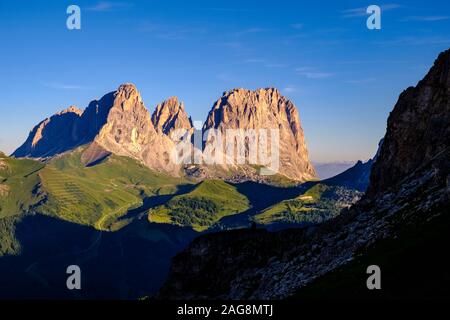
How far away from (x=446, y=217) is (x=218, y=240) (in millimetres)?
61815

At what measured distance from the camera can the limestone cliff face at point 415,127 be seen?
92.5 metres

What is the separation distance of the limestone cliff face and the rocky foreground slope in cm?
22

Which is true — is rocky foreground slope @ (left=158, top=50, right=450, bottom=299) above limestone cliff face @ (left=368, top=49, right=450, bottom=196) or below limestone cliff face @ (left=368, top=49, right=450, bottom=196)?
below

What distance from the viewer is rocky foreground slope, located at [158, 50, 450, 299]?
4500 cm

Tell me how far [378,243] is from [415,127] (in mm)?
50854

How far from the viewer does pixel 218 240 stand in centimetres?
10675

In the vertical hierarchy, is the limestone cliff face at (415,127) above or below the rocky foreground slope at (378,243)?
above

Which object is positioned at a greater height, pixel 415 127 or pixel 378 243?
pixel 415 127

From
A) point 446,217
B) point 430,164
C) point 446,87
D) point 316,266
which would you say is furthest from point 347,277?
point 446,87

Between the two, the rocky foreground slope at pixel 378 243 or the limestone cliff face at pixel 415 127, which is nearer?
the rocky foreground slope at pixel 378 243

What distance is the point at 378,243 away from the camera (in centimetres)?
5866

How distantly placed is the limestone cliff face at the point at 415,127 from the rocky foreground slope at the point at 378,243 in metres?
0.22

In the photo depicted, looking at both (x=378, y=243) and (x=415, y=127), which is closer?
(x=378, y=243)
